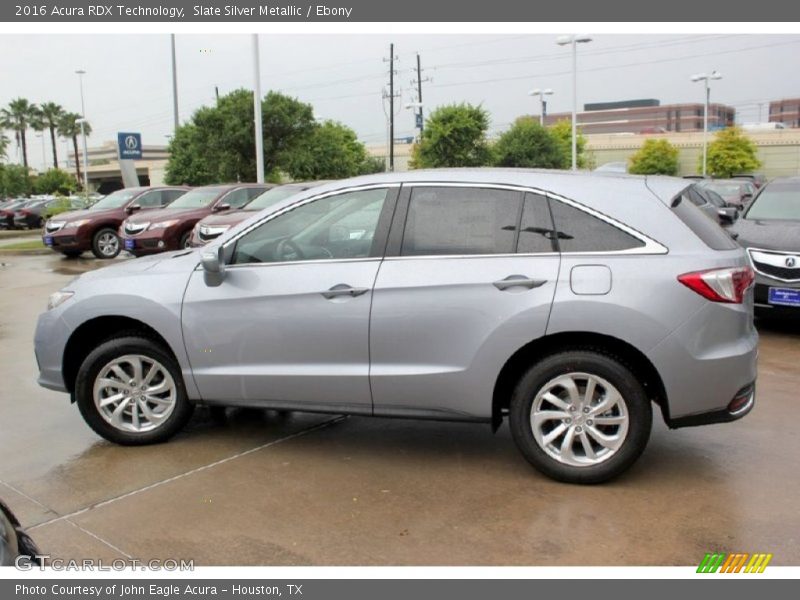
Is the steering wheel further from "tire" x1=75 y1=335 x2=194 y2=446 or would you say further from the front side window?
"tire" x1=75 y1=335 x2=194 y2=446

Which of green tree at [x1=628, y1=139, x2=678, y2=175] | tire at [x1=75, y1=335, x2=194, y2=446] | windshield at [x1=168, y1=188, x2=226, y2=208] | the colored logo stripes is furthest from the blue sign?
green tree at [x1=628, y1=139, x2=678, y2=175]

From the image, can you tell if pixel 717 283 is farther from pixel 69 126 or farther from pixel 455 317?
pixel 69 126

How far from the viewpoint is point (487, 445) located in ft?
16.6

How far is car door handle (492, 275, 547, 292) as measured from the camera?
4.22 metres

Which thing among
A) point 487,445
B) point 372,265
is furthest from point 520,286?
point 487,445

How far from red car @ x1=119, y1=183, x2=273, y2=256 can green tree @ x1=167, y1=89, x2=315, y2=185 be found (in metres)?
19.6

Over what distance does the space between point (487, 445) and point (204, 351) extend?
1.88 meters

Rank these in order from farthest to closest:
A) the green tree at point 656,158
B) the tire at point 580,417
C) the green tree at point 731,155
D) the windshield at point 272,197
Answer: the green tree at point 656,158
the green tree at point 731,155
the windshield at point 272,197
the tire at point 580,417

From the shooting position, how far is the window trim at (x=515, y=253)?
4203mm

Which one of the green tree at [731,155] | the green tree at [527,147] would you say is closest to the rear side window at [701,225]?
the green tree at [527,147]

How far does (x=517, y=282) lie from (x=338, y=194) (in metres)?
1.29

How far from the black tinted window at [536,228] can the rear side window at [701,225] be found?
68 cm

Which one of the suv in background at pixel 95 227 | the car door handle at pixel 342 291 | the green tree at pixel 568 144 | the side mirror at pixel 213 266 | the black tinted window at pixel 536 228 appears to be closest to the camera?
the black tinted window at pixel 536 228

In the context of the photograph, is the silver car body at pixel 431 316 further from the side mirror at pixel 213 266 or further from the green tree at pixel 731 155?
the green tree at pixel 731 155
